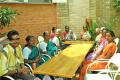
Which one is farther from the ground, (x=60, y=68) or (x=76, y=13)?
(x=76, y=13)

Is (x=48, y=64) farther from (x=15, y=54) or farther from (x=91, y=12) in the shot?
(x=91, y=12)

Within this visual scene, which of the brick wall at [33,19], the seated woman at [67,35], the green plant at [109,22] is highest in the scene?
the brick wall at [33,19]

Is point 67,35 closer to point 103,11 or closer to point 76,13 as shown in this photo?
point 76,13

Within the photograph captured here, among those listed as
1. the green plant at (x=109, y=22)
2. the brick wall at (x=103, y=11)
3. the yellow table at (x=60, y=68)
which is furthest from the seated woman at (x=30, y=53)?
the brick wall at (x=103, y=11)

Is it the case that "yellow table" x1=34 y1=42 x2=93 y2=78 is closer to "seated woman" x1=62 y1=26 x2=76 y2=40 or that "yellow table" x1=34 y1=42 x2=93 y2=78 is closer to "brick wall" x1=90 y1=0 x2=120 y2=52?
"seated woman" x1=62 y1=26 x2=76 y2=40

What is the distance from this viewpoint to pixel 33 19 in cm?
686

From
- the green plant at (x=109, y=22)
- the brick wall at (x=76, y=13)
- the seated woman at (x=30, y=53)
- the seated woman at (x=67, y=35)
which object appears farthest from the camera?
the brick wall at (x=76, y=13)

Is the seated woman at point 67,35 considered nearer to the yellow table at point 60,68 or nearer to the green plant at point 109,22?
the green plant at point 109,22

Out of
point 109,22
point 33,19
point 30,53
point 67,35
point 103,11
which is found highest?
point 103,11

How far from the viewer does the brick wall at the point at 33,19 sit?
245 inches

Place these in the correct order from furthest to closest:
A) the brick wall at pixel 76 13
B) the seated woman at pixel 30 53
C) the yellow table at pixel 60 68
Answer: the brick wall at pixel 76 13 → the seated woman at pixel 30 53 → the yellow table at pixel 60 68

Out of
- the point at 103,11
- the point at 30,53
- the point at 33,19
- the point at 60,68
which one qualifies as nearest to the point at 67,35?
the point at 33,19

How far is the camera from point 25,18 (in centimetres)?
651

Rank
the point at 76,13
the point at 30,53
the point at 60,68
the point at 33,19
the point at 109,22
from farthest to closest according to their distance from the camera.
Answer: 1. the point at 76,13
2. the point at 109,22
3. the point at 33,19
4. the point at 30,53
5. the point at 60,68
